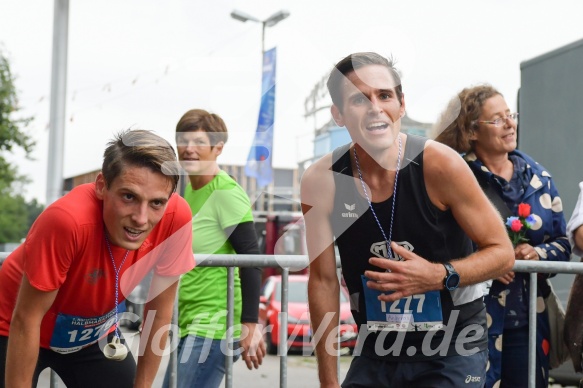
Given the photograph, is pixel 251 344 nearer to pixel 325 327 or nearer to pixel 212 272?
pixel 212 272

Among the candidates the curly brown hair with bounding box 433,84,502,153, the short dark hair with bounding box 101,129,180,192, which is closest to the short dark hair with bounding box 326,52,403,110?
the short dark hair with bounding box 101,129,180,192

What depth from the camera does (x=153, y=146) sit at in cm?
290

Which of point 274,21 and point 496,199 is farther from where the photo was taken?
point 274,21

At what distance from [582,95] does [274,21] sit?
21.5ft

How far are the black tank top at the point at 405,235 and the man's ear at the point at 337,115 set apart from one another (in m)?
0.10

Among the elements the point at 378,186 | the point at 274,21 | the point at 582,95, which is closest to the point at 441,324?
the point at 378,186

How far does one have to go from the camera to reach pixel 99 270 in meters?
2.96

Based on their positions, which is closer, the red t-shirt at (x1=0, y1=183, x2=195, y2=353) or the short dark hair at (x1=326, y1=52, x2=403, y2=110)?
the red t-shirt at (x1=0, y1=183, x2=195, y2=353)

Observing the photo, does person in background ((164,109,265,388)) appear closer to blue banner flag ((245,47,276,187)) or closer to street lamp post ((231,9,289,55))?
blue banner flag ((245,47,276,187))

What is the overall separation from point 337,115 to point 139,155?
741 millimetres

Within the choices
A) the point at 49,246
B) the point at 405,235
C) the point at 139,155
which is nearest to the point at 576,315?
the point at 405,235

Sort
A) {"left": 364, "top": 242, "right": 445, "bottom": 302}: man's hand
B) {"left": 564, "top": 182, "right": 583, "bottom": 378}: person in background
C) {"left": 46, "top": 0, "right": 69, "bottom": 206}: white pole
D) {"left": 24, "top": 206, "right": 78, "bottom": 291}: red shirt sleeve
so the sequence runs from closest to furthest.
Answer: {"left": 364, "top": 242, "right": 445, "bottom": 302}: man's hand < {"left": 24, "top": 206, "right": 78, "bottom": 291}: red shirt sleeve < {"left": 564, "top": 182, "right": 583, "bottom": 378}: person in background < {"left": 46, "top": 0, "right": 69, "bottom": 206}: white pole

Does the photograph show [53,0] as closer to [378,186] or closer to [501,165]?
[501,165]

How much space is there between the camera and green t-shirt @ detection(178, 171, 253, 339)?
4043 millimetres
